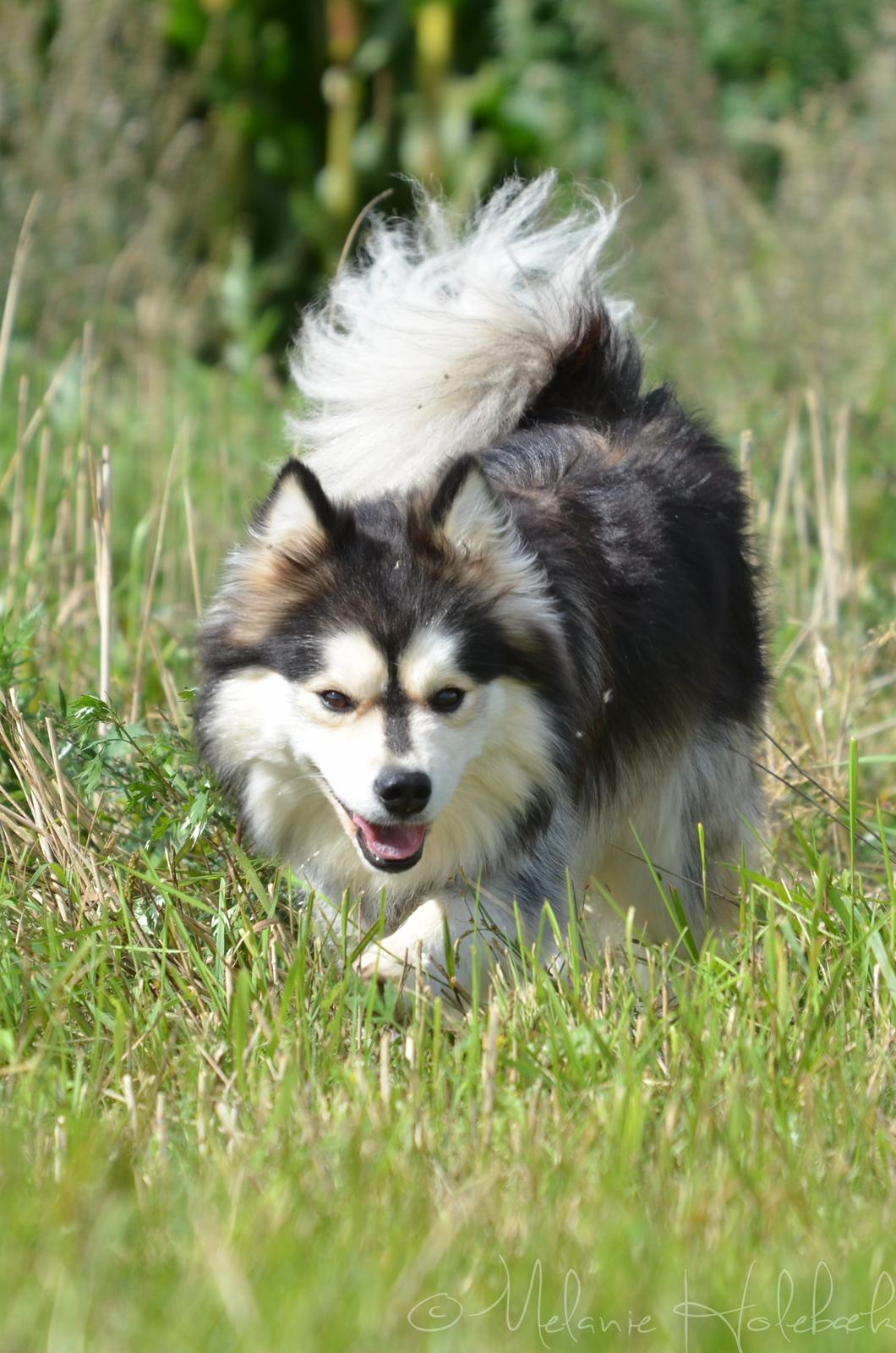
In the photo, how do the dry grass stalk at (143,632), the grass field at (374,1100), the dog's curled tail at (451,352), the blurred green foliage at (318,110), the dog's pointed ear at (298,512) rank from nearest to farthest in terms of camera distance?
the grass field at (374,1100), the dog's pointed ear at (298,512), the dog's curled tail at (451,352), the dry grass stalk at (143,632), the blurred green foliage at (318,110)

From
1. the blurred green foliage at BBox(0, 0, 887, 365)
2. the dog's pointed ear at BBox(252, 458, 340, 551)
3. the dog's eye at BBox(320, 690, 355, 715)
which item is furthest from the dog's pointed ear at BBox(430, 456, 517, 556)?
the blurred green foliage at BBox(0, 0, 887, 365)

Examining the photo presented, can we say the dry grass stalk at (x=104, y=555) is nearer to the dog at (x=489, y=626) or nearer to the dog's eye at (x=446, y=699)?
the dog at (x=489, y=626)

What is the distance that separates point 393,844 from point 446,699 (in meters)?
0.32

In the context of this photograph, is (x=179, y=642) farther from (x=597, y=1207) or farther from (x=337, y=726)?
(x=597, y=1207)

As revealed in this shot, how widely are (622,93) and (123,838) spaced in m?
7.91

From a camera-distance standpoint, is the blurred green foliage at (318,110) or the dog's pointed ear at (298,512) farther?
the blurred green foliage at (318,110)

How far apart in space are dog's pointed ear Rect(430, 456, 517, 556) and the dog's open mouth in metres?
0.61

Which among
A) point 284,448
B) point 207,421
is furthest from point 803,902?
point 207,421

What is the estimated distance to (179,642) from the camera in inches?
195

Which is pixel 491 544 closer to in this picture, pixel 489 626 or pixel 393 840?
pixel 489 626

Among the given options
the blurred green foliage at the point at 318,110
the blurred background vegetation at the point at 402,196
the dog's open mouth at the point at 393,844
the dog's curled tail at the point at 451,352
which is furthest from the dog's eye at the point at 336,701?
Answer: the blurred green foliage at the point at 318,110

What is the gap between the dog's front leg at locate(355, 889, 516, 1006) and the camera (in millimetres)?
3211

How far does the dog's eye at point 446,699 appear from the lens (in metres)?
3.20

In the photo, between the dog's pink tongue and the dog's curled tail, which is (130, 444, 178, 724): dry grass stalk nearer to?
the dog's curled tail
